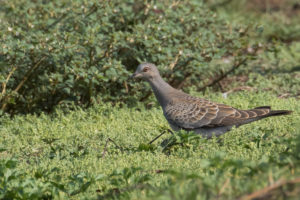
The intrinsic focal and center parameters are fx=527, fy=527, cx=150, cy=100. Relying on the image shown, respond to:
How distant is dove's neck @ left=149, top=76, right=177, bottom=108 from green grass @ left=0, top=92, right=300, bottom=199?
416 mm

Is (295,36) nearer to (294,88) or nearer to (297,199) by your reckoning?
(294,88)

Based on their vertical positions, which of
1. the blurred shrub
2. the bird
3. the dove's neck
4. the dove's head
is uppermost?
the blurred shrub

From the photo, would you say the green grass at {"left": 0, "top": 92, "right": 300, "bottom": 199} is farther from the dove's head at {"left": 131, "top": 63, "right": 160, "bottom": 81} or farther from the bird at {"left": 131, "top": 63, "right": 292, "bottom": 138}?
the dove's head at {"left": 131, "top": 63, "right": 160, "bottom": 81}

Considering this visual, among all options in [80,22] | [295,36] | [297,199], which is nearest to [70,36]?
[80,22]

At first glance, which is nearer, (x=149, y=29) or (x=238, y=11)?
(x=149, y=29)

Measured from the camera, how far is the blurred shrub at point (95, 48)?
8133 mm

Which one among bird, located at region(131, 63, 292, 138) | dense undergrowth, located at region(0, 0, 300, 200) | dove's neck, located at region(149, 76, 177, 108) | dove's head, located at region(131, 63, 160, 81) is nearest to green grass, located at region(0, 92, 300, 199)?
dense undergrowth, located at region(0, 0, 300, 200)

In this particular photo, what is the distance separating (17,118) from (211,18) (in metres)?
4.21

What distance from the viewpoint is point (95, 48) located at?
8336 millimetres

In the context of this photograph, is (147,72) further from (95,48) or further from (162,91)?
(95,48)

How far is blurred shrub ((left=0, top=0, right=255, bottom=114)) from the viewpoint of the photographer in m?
8.13

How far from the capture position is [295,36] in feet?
43.4

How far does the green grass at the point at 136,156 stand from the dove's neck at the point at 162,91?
1.37ft

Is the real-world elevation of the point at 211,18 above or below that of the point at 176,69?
above
